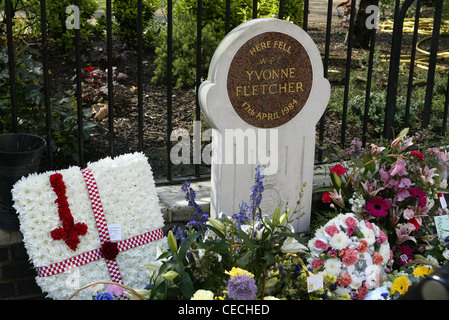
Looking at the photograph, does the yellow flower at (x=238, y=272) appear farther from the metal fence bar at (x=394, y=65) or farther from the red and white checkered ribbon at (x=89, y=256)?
the metal fence bar at (x=394, y=65)

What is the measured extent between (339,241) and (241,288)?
930mm

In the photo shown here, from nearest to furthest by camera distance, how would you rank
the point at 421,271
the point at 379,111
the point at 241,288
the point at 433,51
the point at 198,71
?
the point at 241,288 < the point at 421,271 < the point at 198,71 < the point at 433,51 < the point at 379,111

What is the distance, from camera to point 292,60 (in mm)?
3531

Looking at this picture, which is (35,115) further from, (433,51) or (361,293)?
(433,51)

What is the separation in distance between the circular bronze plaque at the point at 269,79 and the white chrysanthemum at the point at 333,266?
816mm

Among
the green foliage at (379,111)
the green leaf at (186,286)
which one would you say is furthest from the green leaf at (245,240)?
the green foliage at (379,111)

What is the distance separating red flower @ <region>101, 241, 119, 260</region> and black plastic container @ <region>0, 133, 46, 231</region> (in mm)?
471

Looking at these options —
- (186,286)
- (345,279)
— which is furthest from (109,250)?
(345,279)

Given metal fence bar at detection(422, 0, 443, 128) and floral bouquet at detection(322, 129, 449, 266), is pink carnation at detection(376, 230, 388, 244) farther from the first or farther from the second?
metal fence bar at detection(422, 0, 443, 128)

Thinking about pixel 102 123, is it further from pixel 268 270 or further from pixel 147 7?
pixel 268 270

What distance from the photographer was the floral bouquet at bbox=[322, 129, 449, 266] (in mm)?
3615

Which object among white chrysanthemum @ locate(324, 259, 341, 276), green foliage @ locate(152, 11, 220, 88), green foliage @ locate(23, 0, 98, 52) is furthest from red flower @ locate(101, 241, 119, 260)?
green foliage @ locate(23, 0, 98, 52)

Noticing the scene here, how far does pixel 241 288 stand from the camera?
2584 mm
